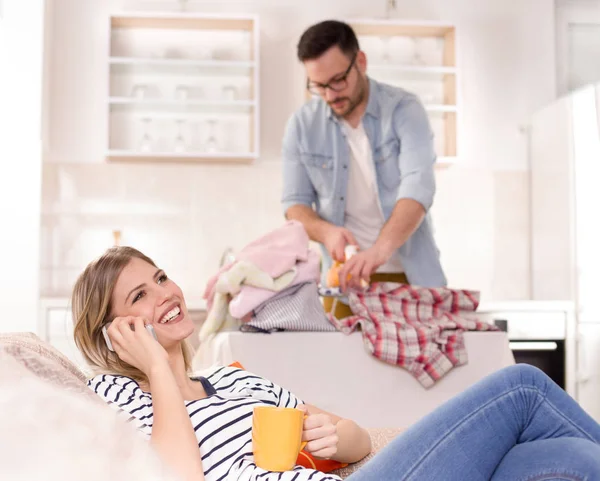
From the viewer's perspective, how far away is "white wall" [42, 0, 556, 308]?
4.18 metres

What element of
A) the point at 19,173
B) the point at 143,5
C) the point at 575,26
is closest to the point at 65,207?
the point at 19,173

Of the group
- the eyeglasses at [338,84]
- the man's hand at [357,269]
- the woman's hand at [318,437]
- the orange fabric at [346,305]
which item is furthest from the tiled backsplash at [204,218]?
the woman's hand at [318,437]

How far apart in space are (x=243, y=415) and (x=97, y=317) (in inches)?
13.4

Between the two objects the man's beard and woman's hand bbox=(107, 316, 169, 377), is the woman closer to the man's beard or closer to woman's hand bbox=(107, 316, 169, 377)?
woman's hand bbox=(107, 316, 169, 377)

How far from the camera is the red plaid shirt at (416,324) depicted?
2.28m

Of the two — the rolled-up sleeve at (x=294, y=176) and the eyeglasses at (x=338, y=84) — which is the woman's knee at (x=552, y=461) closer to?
the eyeglasses at (x=338, y=84)

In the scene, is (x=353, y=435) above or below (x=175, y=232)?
below

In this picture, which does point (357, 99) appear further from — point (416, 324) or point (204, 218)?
point (204, 218)

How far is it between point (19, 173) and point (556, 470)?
3.08m

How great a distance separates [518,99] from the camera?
176 inches

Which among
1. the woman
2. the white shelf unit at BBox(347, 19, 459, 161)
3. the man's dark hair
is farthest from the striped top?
the white shelf unit at BBox(347, 19, 459, 161)

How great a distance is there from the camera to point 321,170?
290 cm

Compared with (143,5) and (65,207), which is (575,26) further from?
(65,207)

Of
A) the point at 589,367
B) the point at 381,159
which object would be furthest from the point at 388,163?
the point at 589,367
